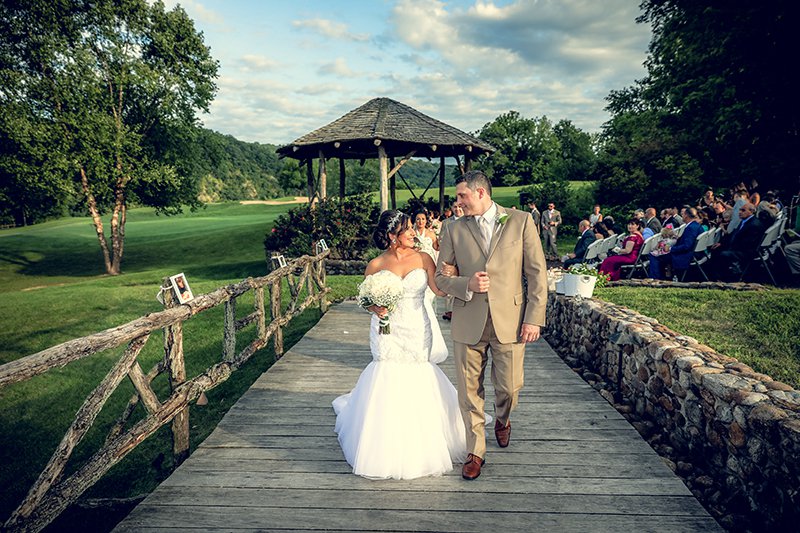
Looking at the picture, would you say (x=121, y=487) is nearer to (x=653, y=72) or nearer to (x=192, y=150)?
(x=192, y=150)

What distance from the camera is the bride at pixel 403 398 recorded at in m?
3.75

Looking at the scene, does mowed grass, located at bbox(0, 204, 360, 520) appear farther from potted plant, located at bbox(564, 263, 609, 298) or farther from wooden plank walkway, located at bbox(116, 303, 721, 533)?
potted plant, located at bbox(564, 263, 609, 298)

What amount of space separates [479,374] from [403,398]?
2.17 feet

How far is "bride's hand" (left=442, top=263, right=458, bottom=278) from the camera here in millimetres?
3760

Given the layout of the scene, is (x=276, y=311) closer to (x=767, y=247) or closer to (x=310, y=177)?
(x=767, y=247)

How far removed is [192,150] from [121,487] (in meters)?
27.4

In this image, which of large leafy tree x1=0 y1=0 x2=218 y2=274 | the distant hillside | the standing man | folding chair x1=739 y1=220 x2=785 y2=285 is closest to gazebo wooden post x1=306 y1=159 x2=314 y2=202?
large leafy tree x1=0 y1=0 x2=218 y2=274

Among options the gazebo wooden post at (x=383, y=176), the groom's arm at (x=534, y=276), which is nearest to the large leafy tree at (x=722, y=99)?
the gazebo wooden post at (x=383, y=176)

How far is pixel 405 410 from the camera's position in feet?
12.6

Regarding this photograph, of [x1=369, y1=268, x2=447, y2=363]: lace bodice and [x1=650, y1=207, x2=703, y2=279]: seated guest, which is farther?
[x1=650, y1=207, x2=703, y2=279]: seated guest

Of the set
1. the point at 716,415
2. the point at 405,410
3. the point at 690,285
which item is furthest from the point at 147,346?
the point at 690,285

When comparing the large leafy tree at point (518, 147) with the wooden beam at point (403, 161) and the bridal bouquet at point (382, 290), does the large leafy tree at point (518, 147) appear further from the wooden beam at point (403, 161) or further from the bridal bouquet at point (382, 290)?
A: the bridal bouquet at point (382, 290)

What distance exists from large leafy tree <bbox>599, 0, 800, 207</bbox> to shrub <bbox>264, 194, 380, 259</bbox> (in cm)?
1376

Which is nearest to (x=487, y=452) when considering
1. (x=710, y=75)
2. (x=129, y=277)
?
(x=129, y=277)
